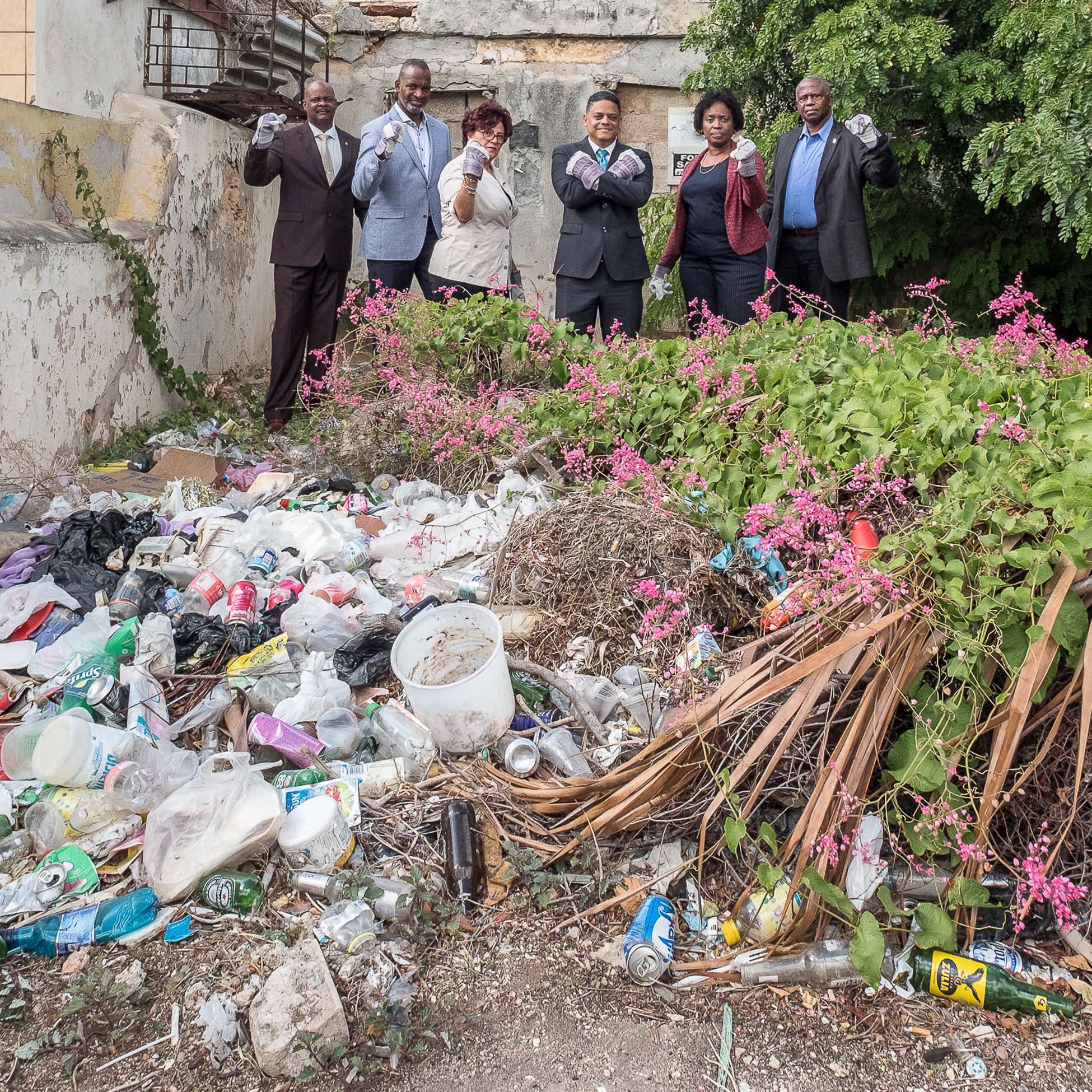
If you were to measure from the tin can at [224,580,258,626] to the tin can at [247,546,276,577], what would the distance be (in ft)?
0.75

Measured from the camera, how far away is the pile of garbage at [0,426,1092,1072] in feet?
6.80

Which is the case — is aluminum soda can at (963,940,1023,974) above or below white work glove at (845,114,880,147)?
below

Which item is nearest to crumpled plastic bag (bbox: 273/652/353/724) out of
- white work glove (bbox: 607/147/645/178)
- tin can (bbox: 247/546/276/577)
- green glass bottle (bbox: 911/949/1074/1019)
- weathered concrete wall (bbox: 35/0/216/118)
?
tin can (bbox: 247/546/276/577)

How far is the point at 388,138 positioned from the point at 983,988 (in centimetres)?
485

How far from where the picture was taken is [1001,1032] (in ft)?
6.25

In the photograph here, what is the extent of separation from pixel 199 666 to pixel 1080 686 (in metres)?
2.36

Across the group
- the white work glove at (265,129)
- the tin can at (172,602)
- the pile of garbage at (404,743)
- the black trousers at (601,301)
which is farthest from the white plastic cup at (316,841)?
the white work glove at (265,129)

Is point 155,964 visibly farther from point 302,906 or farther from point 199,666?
point 199,666

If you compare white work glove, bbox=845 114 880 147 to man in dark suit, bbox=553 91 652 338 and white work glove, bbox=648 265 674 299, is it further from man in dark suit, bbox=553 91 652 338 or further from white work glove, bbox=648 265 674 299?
white work glove, bbox=648 265 674 299

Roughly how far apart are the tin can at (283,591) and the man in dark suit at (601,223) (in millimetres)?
2314

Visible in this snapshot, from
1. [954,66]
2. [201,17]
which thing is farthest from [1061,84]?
[201,17]

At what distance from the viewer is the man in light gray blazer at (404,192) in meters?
5.46

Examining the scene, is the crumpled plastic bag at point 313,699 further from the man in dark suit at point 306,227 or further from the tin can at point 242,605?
the man in dark suit at point 306,227

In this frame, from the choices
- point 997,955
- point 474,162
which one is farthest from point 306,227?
point 997,955
